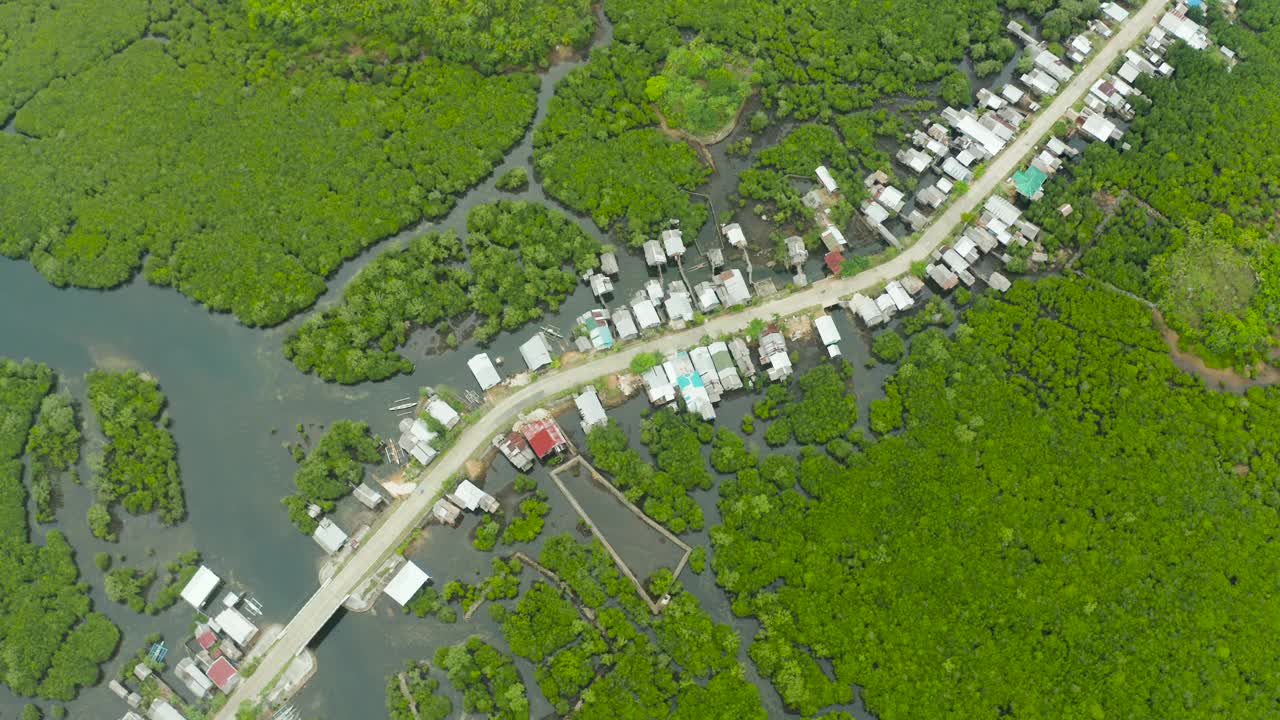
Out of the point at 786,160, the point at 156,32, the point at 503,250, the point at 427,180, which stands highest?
the point at 156,32

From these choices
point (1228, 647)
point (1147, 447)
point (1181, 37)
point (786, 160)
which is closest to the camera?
point (1228, 647)

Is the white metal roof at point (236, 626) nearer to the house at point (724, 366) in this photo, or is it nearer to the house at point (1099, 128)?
the house at point (724, 366)

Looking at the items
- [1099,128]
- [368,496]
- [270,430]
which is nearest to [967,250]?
[1099,128]

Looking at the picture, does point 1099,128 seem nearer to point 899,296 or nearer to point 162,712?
point 899,296

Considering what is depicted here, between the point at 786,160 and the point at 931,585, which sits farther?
the point at 786,160

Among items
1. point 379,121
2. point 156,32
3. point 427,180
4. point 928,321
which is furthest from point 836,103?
point 156,32

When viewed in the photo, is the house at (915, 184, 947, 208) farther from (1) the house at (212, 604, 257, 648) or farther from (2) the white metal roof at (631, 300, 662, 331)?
(1) the house at (212, 604, 257, 648)

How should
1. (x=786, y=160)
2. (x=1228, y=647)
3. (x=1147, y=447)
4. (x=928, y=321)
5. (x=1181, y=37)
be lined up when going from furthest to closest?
(x=1181, y=37), (x=786, y=160), (x=928, y=321), (x=1147, y=447), (x=1228, y=647)

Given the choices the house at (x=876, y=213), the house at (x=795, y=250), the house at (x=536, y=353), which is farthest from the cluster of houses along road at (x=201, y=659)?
the house at (x=876, y=213)

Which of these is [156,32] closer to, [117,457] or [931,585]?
[117,457]
